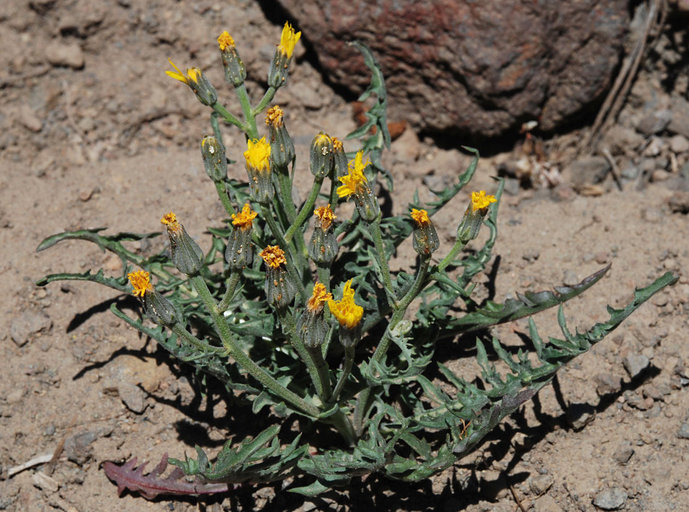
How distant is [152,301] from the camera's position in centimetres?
316

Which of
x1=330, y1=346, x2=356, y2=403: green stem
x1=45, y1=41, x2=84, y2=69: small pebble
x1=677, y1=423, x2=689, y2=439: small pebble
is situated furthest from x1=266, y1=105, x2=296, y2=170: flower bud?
x1=45, y1=41, x2=84, y2=69: small pebble

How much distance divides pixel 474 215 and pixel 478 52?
218 centimetres

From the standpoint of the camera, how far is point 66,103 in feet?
18.5

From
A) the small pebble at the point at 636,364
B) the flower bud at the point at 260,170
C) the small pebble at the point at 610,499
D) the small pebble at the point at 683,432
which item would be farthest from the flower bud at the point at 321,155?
the small pebble at the point at 683,432

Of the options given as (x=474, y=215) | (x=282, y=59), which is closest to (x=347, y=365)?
(x=474, y=215)

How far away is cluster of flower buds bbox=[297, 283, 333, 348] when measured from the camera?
3068 mm

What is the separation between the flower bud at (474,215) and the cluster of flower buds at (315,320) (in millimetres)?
684

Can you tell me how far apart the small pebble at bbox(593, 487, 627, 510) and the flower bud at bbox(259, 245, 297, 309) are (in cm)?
197

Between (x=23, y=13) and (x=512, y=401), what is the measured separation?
4678 millimetres

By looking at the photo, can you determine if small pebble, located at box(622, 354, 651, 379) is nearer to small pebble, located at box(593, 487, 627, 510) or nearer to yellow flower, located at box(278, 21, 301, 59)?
small pebble, located at box(593, 487, 627, 510)

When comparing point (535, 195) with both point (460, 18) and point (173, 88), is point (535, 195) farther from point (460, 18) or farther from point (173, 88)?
point (173, 88)

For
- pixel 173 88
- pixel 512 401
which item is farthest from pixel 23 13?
pixel 512 401

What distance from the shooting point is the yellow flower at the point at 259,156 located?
10.9 ft

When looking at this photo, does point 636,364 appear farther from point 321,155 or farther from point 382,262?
point 321,155
